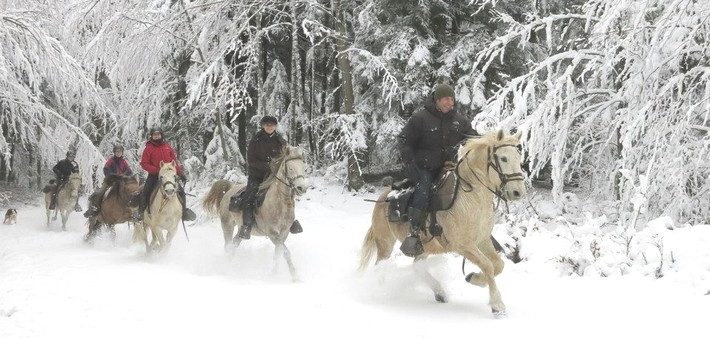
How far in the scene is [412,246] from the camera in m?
6.90

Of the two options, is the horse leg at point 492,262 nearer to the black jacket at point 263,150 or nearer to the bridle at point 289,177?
the bridle at point 289,177

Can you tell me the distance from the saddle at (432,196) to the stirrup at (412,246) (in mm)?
332

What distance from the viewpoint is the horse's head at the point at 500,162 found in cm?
590

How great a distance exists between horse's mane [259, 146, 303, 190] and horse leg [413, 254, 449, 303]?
253 cm

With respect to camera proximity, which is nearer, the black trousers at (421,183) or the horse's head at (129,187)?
the black trousers at (421,183)

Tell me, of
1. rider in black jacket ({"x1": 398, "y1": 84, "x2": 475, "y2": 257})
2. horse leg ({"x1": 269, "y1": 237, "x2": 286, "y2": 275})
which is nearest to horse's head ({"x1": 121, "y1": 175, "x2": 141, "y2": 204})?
horse leg ({"x1": 269, "y1": 237, "x2": 286, "y2": 275})

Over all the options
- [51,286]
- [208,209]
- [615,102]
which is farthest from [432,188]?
[615,102]

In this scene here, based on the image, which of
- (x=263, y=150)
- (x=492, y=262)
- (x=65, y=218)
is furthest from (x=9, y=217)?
(x=492, y=262)

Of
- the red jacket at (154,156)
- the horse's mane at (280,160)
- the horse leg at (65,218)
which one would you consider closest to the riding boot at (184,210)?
the red jacket at (154,156)

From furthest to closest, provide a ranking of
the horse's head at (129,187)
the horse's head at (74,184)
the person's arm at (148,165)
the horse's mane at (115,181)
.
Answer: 1. the horse's head at (74,184)
2. the horse's mane at (115,181)
3. the horse's head at (129,187)
4. the person's arm at (148,165)

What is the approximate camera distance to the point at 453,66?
18094mm

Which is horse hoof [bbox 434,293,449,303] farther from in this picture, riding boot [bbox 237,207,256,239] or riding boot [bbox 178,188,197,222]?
riding boot [bbox 178,188,197,222]

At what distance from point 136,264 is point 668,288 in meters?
7.76

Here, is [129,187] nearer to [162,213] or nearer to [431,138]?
[162,213]
